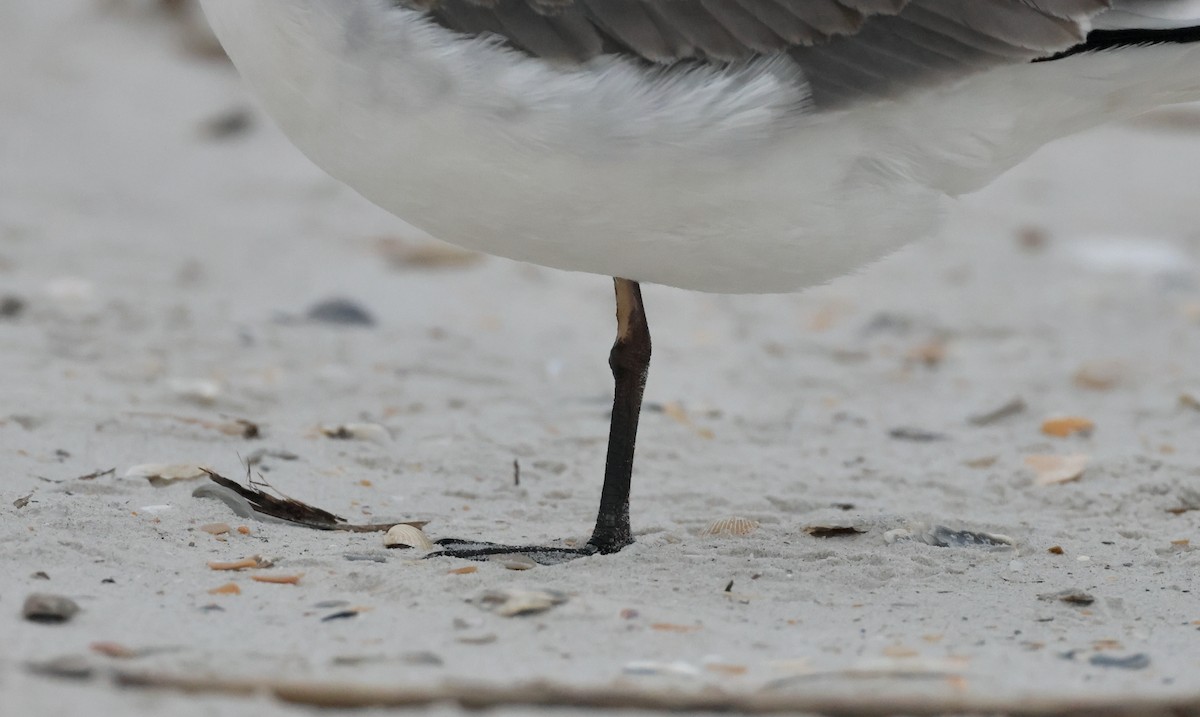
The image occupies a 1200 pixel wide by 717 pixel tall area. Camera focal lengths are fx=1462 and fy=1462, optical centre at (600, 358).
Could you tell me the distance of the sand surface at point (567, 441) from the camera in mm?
2760

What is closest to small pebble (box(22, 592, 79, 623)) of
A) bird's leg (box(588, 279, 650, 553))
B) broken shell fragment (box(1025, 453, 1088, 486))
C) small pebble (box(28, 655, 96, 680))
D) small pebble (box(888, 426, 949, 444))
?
small pebble (box(28, 655, 96, 680))

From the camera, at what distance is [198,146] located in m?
9.59

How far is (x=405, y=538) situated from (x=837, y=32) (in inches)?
63.0

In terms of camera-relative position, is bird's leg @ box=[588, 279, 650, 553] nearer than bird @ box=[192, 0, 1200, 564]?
No

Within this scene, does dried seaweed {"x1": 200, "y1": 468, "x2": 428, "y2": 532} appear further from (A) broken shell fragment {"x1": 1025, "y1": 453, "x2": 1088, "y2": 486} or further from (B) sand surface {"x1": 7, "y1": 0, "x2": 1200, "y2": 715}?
(A) broken shell fragment {"x1": 1025, "y1": 453, "x2": 1088, "y2": 486}

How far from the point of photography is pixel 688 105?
300 cm

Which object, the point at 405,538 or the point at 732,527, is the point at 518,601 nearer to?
the point at 405,538

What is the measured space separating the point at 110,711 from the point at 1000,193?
25.1ft

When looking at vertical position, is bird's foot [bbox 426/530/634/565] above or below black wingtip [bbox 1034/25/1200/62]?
below

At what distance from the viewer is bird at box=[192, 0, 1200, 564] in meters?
2.95

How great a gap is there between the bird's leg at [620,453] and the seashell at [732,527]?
0.22m

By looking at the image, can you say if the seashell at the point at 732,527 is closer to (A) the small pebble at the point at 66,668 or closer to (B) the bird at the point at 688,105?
(B) the bird at the point at 688,105

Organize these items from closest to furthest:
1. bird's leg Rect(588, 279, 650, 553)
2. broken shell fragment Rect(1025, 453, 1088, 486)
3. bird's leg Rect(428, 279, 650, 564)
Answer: bird's leg Rect(428, 279, 650, 564) < bird's leg Rect(588, 279, 650, 553) < broken shell fragment Rect(1025, 453, 1088, 486)

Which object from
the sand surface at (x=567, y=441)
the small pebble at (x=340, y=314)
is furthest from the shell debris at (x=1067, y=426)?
the small pebble at (x=340, y=314)
